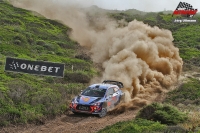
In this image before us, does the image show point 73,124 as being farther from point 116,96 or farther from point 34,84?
point 34,84

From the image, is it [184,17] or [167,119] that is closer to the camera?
[167,119]

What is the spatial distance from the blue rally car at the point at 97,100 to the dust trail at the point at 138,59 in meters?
0.74

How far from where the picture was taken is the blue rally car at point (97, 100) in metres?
17.4

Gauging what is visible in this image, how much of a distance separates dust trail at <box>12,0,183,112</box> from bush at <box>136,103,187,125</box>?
3.68 m

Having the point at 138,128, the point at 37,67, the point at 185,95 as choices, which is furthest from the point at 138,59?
the point at 138,128

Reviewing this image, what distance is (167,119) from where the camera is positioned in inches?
555

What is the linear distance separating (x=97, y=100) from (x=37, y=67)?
4.96 metres

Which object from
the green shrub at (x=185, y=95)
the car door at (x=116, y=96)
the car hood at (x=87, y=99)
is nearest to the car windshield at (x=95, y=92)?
the car hood at (x=87, y=99)

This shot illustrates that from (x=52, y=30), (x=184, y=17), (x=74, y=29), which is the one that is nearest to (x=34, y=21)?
(x=52, y=30)

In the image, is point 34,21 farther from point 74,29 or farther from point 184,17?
point 184,17

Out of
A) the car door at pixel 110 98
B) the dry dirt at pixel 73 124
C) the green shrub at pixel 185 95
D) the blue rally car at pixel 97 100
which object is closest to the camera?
the dry dirt at pixel 73 124

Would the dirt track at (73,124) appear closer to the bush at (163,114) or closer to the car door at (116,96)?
the car door at (116,96)

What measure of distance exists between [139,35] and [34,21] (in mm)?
20007

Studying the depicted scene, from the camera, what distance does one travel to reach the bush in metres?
14.0
